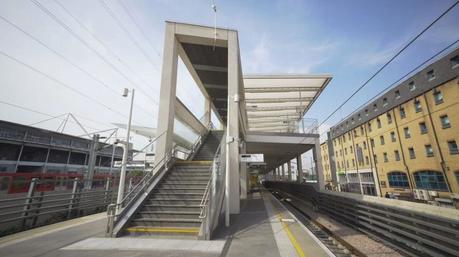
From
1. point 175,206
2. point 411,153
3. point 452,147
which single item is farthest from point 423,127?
point 175,206

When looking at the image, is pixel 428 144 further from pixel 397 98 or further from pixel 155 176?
pixel 155 176

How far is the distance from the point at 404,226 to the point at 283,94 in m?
14.7

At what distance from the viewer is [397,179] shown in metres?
25.9

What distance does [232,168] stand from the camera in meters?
9.07

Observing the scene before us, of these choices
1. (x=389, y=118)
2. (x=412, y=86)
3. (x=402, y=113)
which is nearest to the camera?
(x=412, y=86)

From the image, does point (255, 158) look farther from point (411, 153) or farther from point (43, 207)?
point (411, 153)

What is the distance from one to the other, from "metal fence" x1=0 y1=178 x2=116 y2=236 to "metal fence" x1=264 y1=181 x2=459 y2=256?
10851mm

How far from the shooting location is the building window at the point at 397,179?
2446 cm

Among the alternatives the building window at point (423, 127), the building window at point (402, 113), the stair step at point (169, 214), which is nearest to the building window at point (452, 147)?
the building window at point (423, 127)

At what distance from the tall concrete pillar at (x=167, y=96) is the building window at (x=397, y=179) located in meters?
30.6

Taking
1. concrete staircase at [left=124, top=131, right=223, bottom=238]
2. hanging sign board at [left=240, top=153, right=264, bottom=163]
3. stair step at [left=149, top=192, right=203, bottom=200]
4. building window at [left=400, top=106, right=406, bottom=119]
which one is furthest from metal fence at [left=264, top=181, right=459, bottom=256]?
building window at [left=400, top=106, right=406, bottom=119]

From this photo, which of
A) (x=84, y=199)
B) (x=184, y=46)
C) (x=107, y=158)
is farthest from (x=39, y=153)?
(x=184, y=46)

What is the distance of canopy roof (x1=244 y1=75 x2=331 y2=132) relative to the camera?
15.4 meters

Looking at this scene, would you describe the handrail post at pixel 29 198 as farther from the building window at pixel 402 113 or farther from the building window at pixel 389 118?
the building window at pixel 389 118
